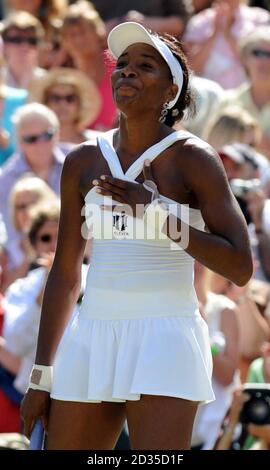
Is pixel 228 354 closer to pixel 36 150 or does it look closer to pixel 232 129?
pixel 232 129

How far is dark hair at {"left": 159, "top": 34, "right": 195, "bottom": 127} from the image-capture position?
153 inches

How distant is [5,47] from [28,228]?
2.45 meters

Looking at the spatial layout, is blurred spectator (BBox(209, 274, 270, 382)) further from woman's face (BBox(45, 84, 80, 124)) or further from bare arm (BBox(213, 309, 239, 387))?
woman's face (BBox(45, 84, 80, 124))

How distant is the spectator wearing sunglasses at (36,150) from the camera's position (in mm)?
7762

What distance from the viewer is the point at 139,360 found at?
3.68 metres

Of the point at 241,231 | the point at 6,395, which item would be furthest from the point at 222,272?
the point at 6,395

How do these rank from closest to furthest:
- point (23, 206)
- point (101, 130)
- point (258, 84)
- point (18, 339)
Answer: point (18, 339), point (23, 206), point (258, 84), point (101, 130)

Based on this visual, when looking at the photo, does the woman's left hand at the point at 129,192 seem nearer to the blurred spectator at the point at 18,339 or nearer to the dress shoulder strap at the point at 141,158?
the dress shoulder strap at the point at 141,158

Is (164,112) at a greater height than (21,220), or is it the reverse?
(21,220)

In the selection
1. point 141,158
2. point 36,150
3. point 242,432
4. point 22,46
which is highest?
point 22,46

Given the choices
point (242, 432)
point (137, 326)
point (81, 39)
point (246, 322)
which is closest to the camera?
point (137, 326)

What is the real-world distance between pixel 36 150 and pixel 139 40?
401 cm

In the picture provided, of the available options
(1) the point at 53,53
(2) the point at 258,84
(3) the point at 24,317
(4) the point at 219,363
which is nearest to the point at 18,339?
(3) the point at 24,317
